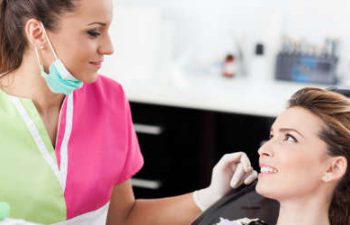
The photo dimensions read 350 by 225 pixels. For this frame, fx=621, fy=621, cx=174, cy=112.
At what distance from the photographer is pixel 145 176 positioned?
2621 mm

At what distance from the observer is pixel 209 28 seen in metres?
2.93

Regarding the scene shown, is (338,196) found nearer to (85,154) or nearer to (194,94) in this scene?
(85,154)

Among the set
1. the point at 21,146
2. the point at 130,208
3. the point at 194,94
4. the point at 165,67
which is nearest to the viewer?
the point at 21,146

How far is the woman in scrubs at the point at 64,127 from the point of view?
4.72ft

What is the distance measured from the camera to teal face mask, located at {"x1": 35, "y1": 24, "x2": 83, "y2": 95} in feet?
4.77

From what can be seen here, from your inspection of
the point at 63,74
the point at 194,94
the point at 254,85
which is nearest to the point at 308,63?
the point at 254,85

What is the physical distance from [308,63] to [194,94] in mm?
549

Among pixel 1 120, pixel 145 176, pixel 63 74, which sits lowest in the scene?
pixel 145 176

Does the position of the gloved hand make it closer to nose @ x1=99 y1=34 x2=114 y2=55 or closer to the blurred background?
nose @ x1=99 y1=34 x2=114 y2=55

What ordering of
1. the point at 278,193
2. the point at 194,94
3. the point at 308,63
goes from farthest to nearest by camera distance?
the point at 308,63 → the point at 194,94 → the point at 278,193

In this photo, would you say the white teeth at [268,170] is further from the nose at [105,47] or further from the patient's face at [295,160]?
the nose at [105,47]

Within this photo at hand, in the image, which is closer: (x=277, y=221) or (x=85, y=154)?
(x=277, y=221)

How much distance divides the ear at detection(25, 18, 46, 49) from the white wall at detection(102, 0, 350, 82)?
1.24 metres

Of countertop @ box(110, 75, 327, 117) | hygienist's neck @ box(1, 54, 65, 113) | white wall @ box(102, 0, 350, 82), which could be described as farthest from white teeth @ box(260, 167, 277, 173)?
white wall @ box(102, 0, 350, 82)
